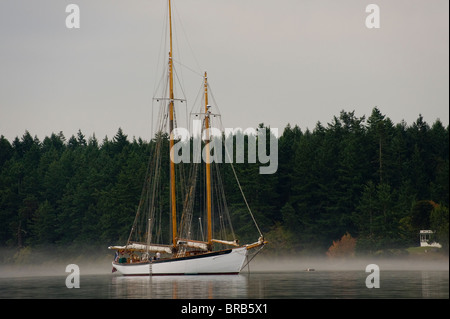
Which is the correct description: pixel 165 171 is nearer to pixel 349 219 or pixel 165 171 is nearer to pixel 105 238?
pixel 105 238

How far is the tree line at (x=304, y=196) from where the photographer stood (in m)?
143

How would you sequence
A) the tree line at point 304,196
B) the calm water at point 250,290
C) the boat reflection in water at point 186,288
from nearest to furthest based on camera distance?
the calm water at point 250,290, the boat reflection in water at point 186,288, the tree line at point 304,196

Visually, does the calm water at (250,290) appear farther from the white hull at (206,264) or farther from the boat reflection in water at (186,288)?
the white hull at (206,264)

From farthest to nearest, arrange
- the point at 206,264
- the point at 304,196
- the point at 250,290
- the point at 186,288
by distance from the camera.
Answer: the point at 304,196 < the point at 206,264 < the point at 186,288 < the point at 250,290

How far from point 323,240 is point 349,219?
6.42 meters

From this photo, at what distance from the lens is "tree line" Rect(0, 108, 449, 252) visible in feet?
469

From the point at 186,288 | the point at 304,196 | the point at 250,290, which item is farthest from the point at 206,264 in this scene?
the point at 304,196

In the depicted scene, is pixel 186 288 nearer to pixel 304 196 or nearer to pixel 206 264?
pixel 206 264

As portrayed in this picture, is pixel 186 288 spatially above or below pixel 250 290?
below

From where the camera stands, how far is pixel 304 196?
156875 mm

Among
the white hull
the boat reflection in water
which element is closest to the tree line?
the white hull

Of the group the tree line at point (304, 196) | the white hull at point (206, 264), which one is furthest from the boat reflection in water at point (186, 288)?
the tree line at point (304, 196)

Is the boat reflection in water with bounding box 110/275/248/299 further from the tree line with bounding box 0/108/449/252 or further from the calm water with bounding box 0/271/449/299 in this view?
the tree line with bounding box 0/108/449/252
